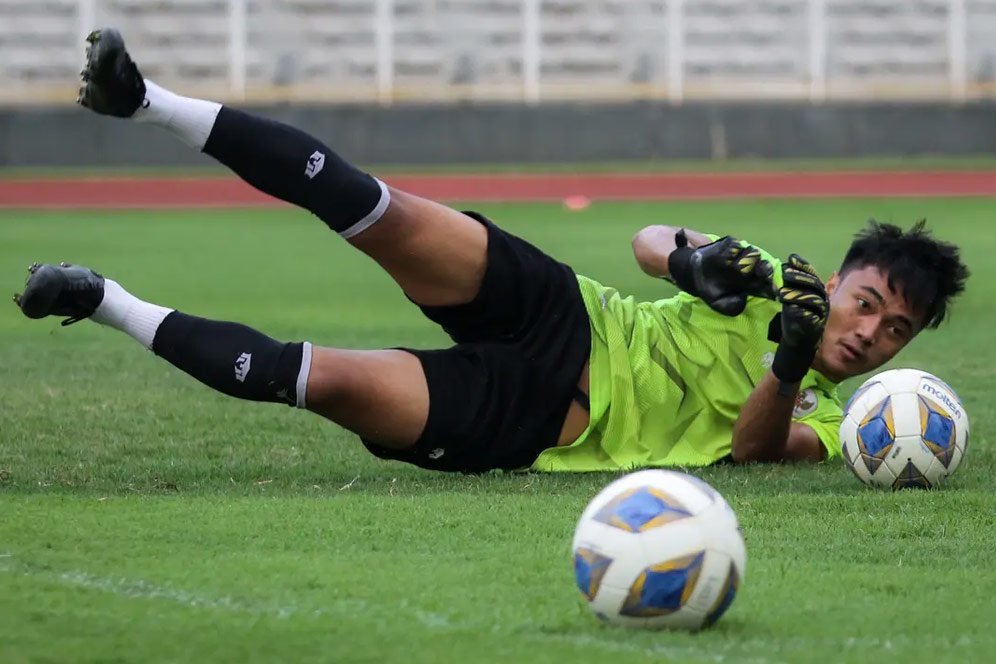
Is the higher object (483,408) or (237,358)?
(237,358)

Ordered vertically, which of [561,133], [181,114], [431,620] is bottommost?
[561,133]

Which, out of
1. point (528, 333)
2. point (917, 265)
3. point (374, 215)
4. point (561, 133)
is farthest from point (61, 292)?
point (561, 133)

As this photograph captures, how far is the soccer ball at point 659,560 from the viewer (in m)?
3.74

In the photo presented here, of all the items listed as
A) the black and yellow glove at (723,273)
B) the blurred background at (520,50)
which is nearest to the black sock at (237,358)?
the black and yellow glove at (723,273)

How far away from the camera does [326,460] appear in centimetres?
644

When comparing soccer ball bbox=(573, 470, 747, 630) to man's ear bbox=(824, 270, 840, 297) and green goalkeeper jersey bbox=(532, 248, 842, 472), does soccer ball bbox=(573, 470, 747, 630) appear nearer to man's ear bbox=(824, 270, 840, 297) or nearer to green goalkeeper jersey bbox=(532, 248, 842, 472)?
green goalkeeper jersey bbox=(532, 248, 842, 472)

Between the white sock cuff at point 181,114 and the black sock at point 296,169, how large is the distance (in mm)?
28

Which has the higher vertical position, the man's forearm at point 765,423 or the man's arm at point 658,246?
the man's arm at point 658,246

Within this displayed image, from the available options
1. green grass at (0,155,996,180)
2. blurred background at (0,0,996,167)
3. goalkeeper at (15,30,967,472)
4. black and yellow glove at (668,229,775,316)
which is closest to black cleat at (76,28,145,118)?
goalkeeper at (15,30,967,472)

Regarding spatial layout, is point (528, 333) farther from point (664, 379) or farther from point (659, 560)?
point (659, 560)

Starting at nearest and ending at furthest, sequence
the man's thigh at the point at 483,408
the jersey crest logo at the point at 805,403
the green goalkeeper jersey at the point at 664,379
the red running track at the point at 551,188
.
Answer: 1. the man's thigh at the point at 483,408
2. the green goalkeeper jersey at the point at 664,379
3. the jersey crest logo at the point at 805,403
4. the red running track at the point at 551,188

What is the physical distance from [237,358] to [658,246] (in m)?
1.88

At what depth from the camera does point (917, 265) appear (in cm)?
594

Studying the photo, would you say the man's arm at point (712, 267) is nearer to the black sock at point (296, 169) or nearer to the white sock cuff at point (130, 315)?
the black sock at point (296, 169)
